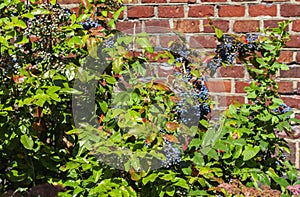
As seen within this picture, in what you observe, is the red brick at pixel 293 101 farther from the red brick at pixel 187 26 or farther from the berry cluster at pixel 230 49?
the red brick at pixel 187 26

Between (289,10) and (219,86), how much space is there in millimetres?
525

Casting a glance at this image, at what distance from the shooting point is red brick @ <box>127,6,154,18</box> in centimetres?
268

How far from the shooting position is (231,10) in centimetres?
259

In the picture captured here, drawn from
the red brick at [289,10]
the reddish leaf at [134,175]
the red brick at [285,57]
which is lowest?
the reddish leaf at [134,175]

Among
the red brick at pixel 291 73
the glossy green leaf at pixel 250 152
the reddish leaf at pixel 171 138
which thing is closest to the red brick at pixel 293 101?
the red brick at pixel 291 73

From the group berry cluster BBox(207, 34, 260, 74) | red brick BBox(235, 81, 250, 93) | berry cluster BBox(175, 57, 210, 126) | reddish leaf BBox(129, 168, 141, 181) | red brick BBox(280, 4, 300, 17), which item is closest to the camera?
reddish leaf BBox(129, 168, 141, 181)

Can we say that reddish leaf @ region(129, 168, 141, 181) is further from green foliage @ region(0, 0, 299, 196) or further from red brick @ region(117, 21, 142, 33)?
red brick @ region(117, 21, 142, 33)

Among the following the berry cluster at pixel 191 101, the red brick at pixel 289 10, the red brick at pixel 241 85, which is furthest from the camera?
the red brick at pixel 241 85

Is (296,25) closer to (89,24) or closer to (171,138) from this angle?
(171,138)

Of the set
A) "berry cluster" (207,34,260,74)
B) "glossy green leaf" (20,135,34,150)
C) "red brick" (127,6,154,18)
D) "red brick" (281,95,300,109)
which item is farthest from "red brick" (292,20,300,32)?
"glossy green leaf" (20,135,34,150)

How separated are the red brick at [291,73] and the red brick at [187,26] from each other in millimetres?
493

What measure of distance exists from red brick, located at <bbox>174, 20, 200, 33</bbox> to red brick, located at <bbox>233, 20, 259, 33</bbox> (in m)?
0.20

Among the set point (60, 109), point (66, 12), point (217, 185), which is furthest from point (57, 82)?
point (217, 185)

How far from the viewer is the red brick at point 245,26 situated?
2578 mm
